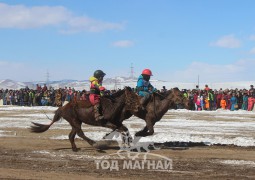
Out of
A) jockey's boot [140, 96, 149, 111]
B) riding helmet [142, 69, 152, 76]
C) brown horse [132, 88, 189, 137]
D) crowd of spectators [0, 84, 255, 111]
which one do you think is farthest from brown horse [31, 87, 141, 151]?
crowd of spectators [0, 84, 255, 111]

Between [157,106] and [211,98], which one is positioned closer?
[157,106]

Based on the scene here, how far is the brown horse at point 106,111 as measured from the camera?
14.3 metres

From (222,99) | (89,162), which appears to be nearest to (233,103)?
(222,99)

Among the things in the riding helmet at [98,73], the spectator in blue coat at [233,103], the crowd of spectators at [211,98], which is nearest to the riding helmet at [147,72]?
the riding helmet at [98,73]

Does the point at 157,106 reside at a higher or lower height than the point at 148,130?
higher

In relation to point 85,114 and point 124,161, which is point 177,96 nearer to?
point 85,114

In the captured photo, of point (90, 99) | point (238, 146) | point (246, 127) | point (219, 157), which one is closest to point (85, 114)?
point (90, 99)

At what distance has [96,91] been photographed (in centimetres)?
1435

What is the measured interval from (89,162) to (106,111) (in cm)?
280

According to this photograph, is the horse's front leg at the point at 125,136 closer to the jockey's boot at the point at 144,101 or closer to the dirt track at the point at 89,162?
the dirt track at the point at 89,162

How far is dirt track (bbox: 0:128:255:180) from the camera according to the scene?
1002 cm

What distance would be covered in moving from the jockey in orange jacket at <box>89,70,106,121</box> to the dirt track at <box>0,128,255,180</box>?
1155 mm

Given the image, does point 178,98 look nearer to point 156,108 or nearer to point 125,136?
point 156,108

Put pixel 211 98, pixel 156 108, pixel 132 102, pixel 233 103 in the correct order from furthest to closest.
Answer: pixel 211 98, pixel 233 103, pixel 156 108, pixel 132 102
